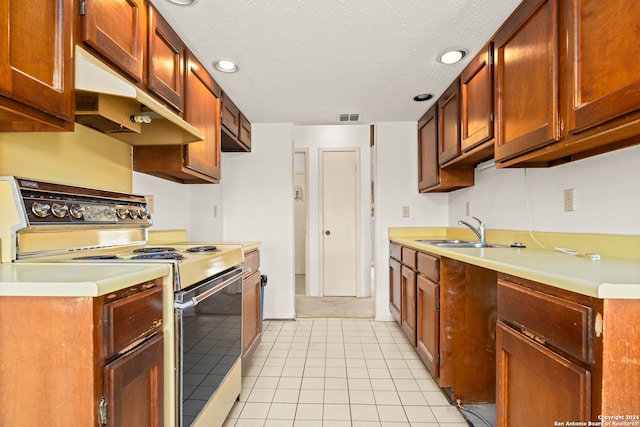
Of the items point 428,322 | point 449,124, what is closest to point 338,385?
point 428,322

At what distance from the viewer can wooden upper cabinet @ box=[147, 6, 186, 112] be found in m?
1.50

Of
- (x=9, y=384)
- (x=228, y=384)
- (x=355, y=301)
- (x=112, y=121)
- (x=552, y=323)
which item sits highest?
(x=112, y=121)

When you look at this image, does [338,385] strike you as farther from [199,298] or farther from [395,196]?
[395,196]

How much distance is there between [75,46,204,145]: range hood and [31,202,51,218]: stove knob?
0.40 metres

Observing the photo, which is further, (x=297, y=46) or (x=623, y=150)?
(x=297, y=46)

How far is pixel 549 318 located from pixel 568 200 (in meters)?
0.97

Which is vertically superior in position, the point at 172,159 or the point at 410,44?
the point at 410,44

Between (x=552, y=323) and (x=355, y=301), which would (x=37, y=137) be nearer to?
(x=552, y=323)

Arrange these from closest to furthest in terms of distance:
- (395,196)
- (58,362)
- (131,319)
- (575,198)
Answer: (58,362) → (131,319) → (575,198) → (395,196)

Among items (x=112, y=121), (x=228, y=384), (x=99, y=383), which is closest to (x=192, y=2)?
(x=112, y=121)

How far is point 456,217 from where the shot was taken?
303 cm

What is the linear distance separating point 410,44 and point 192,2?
3.77ft

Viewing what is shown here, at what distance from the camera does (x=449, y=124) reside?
2381 mm

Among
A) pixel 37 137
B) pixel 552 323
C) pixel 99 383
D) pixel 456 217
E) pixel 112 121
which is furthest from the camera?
pixel 456 217
